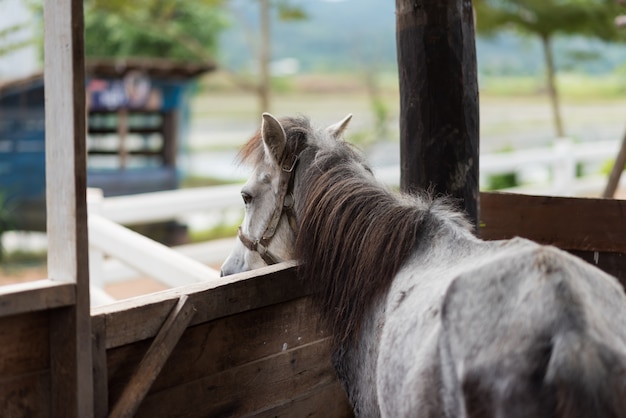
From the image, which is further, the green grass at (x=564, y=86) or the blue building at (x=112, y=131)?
the green grass at (x=564, y=86)

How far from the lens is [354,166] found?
276cm

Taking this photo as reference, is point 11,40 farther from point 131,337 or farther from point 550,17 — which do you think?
point 131,337

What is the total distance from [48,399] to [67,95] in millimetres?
873

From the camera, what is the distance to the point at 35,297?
1.86 metres

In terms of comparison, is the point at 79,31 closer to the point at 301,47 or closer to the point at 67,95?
the point at 67,95

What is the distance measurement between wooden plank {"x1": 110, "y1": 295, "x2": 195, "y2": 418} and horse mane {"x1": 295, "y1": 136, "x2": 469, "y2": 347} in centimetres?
57

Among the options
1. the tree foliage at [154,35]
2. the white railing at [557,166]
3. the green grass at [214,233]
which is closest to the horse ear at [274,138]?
the white railing at [557,166]

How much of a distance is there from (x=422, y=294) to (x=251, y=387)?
87cm

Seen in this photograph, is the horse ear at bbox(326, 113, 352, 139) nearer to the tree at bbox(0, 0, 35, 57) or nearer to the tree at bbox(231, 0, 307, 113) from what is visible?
the tree at bbox(231, 0, 307, 113)

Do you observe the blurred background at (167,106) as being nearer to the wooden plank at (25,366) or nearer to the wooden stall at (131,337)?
the wooden stall at (131,337)

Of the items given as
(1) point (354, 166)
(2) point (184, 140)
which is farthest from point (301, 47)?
(1) point (354, 166)

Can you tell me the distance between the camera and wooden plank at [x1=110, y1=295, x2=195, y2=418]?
2.11m

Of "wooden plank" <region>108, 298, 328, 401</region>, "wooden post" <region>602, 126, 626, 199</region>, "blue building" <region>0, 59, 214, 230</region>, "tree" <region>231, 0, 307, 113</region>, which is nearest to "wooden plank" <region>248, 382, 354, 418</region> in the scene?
"wooden plank" <region>108, 298, 328, 401</region>

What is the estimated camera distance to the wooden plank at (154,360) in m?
2.11
